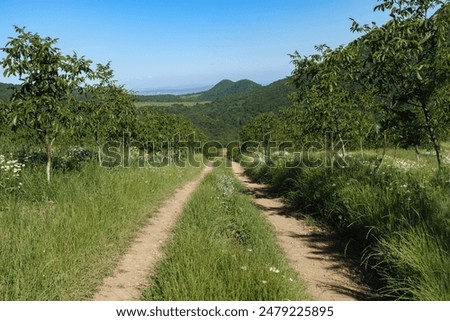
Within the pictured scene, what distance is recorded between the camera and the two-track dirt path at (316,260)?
18.6ft

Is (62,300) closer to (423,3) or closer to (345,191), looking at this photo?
(345,191)

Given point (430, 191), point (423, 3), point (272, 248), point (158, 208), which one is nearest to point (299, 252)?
point (272, 248)

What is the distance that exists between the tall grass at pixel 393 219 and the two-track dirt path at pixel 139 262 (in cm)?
360

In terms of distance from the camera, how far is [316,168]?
45.5ft

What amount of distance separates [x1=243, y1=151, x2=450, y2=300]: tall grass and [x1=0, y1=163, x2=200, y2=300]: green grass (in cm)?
444

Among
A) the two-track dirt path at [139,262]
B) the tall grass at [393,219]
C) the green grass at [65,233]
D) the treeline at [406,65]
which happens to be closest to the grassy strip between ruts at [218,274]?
the two-track dirt path at [139,262]

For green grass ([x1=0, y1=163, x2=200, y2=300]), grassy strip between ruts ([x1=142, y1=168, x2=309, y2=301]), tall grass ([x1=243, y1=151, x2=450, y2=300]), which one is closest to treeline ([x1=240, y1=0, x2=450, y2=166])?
tall grass ([x1=243, y1=151, x2=450, y2=300])

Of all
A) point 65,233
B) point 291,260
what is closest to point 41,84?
point 65,233

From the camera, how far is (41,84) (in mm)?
8844

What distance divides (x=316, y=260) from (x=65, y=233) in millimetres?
4839

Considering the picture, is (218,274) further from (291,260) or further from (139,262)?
(291,260)

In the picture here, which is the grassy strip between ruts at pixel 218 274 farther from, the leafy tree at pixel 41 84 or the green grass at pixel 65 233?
the leafy tree at pixel 41 84

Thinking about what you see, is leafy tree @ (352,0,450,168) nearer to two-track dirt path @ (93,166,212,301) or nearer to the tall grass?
the tall grass

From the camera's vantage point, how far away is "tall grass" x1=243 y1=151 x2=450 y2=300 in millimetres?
4914
